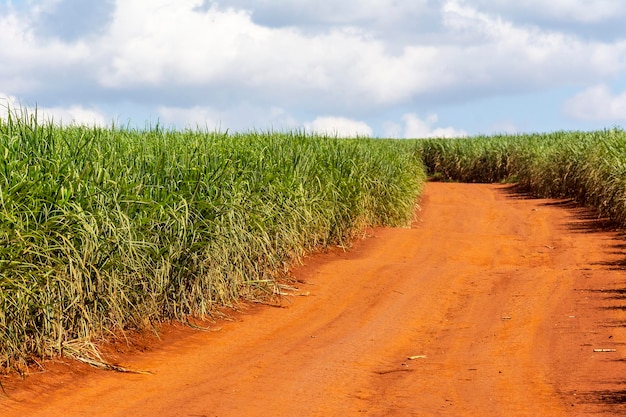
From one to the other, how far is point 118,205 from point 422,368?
326 centimetres

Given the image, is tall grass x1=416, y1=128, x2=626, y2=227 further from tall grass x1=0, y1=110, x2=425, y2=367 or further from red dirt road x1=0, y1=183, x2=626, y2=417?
tall grass x1=0, y1=110, x2=425, y2=367

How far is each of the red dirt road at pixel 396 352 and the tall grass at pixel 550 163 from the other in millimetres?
6201

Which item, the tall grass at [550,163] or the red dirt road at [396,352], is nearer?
the red dirt road at [396,352]

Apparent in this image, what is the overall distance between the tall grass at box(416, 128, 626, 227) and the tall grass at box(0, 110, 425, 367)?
30.8 ft

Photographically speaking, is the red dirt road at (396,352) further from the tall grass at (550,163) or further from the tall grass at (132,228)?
the tall grass at (550,163)

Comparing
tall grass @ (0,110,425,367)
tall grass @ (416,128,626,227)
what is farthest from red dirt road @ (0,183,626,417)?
tall grass @ (416,128,626,227)

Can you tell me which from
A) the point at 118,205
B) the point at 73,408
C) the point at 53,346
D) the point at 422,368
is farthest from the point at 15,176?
the point at 422,368

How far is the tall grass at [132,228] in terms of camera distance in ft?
22.9

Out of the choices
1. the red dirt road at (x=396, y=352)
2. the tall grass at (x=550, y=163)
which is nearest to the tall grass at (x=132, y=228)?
the red dirt road at (x=396, y=352)

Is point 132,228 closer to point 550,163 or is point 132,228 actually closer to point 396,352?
point 396,352

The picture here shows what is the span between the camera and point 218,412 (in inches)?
239

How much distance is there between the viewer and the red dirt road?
20.6ft

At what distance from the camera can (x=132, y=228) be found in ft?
26.7

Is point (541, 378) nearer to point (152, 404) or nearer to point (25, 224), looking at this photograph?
point (152, 404)
